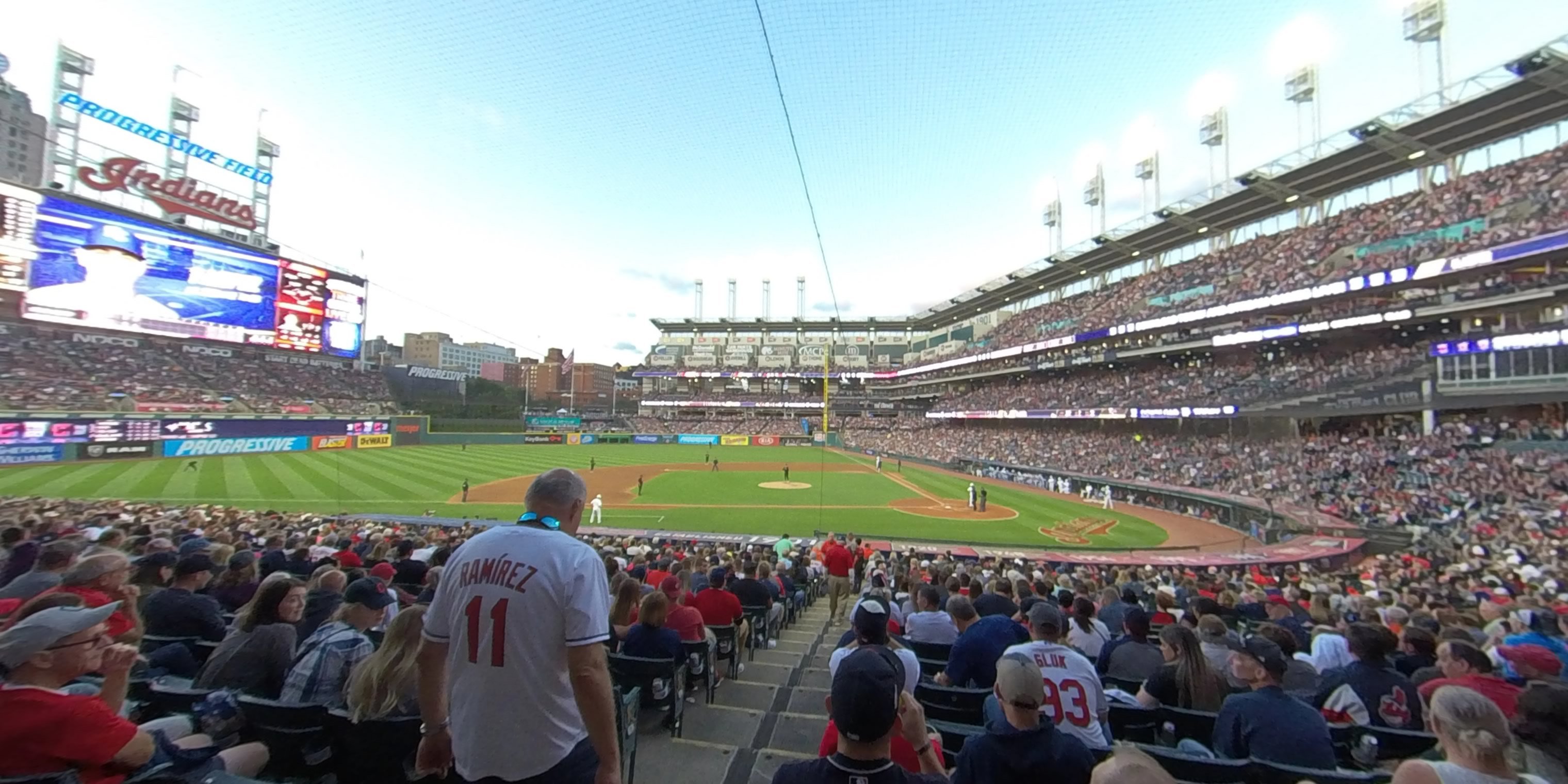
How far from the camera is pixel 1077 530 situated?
24.1 metres

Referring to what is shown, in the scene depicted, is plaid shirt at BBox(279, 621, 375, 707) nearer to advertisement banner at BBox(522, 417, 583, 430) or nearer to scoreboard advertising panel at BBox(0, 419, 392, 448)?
scoreboard advertising panel at BBox(0, 419, 392, 448)

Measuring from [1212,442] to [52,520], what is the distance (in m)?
46.1

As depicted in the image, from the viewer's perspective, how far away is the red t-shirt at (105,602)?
119 inches

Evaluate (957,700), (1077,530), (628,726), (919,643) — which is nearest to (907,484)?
(1077,530)

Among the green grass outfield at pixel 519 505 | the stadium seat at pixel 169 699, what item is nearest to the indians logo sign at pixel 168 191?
the green grass outfield at pixel 519 505

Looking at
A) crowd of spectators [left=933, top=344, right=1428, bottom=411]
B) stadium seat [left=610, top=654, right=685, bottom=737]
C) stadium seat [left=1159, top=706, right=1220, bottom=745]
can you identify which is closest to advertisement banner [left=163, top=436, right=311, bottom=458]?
stadium seat [left=610, top=654, right=685, bottom=737]

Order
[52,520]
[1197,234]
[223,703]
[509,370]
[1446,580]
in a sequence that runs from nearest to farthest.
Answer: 1. [223,703]
2. [52,520]
3. [1446,580]
4. [1197,234]
5. [509,370]

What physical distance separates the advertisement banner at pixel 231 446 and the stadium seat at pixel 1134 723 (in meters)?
50.6

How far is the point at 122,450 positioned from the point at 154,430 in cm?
180

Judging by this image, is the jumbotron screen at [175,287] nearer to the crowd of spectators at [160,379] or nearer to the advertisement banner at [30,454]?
the crowd of spectators at [160,379]

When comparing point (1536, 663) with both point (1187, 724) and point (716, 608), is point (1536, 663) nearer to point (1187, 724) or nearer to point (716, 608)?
point (1187, 724)

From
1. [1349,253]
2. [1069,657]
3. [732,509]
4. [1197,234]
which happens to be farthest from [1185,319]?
[1069,657]

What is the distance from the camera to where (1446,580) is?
1391 cm

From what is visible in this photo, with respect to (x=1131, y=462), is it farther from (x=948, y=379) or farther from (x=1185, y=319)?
(x=948, y=379)
